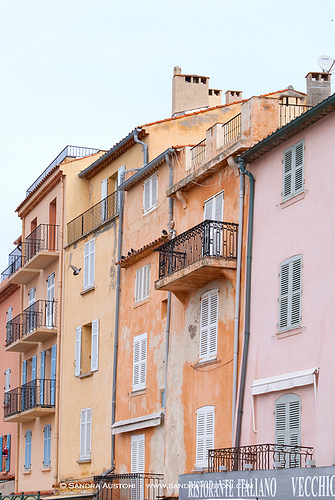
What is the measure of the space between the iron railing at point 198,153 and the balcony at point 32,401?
12321mm

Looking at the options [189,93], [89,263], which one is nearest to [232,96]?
[189,93]

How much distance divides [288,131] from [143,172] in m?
8.45

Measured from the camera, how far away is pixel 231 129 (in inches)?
993

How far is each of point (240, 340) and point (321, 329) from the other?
3.39 metres

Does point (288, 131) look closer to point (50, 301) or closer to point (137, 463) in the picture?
point (137, 463)

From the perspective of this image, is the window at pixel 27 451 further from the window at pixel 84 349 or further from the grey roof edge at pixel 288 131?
the grey roof edge at pixel 288 131

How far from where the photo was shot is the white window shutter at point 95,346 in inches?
1276

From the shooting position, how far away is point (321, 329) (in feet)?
65.4

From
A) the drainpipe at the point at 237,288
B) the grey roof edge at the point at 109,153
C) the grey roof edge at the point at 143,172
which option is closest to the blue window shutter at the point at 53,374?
the grey roof edge at the point at 109,153

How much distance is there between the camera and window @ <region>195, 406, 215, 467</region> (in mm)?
23891

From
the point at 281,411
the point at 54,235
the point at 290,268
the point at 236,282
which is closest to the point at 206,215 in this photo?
the point at 236,282

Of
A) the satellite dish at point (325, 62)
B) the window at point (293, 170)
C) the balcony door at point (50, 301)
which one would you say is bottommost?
the balcony door at point (50, 301)

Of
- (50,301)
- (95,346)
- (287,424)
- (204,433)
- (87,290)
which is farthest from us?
(50,301)

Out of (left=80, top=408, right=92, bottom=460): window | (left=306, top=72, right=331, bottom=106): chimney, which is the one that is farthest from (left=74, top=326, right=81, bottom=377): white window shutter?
(left=306, top=72, right=331, bottom=106): chimney
